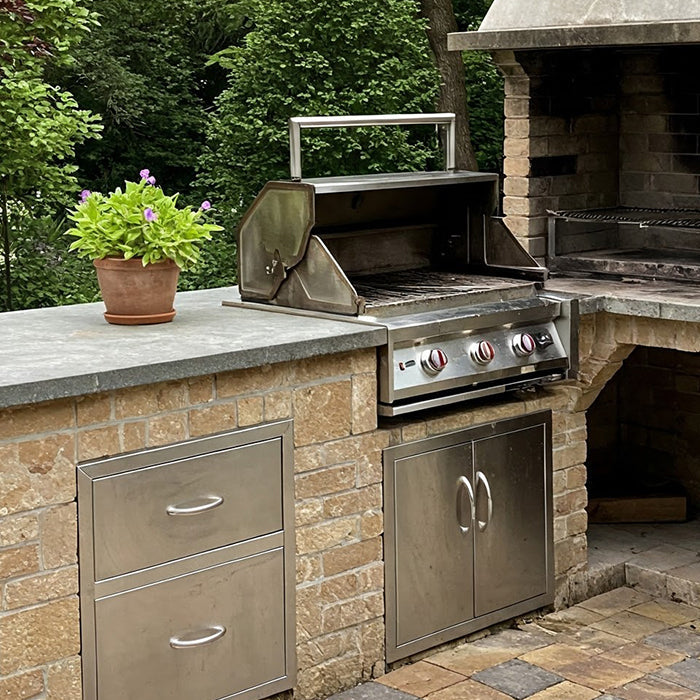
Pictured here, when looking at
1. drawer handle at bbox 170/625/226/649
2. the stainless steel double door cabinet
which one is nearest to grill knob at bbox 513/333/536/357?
the stainless steel double door cabinet

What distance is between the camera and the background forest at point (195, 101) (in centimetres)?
1014

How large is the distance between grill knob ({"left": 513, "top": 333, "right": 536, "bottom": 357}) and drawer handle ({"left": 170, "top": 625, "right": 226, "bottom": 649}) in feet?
4.62

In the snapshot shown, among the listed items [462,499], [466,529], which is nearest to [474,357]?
[462,499]

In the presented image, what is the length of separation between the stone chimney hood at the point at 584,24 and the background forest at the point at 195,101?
13.8 feet

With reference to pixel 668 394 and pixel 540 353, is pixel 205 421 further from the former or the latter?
pixel 668 394

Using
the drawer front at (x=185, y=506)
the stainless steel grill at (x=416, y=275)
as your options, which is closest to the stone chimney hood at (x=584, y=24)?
the stainless steel grill at (x=416, y=275)

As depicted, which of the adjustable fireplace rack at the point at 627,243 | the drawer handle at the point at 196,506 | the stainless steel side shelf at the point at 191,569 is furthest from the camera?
the adjustable fireplace rack at the point at 627,243

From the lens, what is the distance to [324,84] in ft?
39.8

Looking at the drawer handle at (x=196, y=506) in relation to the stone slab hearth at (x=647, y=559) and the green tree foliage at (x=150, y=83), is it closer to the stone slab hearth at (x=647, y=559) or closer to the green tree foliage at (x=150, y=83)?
the stone slab hearth at (x=647, y=559)

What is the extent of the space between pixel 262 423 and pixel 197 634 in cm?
64

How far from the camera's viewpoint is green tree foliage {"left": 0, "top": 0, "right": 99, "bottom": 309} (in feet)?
32.3

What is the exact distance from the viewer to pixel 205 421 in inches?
156

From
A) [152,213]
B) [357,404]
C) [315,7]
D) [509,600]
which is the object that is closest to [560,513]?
[509,600]

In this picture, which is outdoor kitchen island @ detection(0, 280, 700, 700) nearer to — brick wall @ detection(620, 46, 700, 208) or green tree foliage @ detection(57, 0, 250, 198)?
brick wall @ detection(620, 46, 700, 208)
